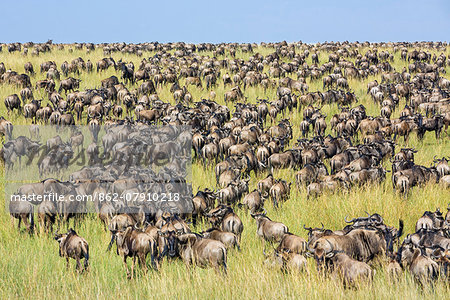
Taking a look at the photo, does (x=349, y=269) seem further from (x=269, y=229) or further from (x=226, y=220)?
(x=226, y=220)

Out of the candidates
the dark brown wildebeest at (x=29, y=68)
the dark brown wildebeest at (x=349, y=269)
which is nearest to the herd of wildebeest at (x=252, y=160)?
the dark brown wildebeest at (x=349, y=269)

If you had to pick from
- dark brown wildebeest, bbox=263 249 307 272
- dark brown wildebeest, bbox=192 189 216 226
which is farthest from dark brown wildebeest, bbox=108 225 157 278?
dark brown wildebeest, bbox=192 189 216 226

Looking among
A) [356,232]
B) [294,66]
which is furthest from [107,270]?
[294,66]

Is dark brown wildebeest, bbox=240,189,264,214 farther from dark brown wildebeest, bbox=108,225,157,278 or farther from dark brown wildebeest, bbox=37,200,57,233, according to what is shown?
dark brown wildebeest, bbox=37,200,57,233

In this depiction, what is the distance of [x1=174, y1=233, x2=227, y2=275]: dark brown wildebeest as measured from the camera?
7664 mm

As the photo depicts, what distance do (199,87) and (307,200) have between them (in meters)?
18.3

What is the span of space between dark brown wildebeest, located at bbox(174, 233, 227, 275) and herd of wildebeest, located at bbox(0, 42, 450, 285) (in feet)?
0.07

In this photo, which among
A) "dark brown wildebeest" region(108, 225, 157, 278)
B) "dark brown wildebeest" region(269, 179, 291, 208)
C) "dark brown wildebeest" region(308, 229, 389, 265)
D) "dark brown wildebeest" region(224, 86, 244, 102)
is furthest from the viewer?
"dark brown wildebeest" region(224, 86, 244, 102)

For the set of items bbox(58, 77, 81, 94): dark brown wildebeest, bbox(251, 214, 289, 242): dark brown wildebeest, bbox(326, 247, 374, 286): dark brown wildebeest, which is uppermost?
bbox(58, 77, 81, 94): dark brown wildebeest

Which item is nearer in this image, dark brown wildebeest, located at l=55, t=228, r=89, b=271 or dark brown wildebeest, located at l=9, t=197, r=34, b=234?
dark brown wildebeest, located at l=55, t=228, r=89, b=271

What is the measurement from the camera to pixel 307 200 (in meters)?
12.0

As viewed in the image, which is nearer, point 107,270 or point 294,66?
point 107,270

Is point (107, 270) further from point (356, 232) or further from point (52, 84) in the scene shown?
point (52, 84)

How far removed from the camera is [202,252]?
305 inches
